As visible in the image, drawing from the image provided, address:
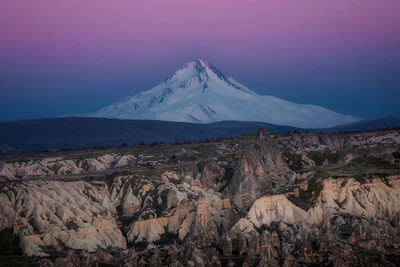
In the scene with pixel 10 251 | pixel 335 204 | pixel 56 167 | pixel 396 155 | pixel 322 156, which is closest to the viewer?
pixel 10 251

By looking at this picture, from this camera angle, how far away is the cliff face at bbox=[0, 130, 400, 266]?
90875 mm

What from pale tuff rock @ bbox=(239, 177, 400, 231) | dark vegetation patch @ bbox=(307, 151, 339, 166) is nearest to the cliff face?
pale tuff rock @ bbox=(239, 177, 400, 231)

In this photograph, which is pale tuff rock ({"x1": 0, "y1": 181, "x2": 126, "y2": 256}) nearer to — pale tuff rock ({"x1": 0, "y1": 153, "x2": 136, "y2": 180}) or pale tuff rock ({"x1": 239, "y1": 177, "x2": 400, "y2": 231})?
pale tuff rock ({"x1": 239, "y1": 177, "x2": 400, "y2": 231})

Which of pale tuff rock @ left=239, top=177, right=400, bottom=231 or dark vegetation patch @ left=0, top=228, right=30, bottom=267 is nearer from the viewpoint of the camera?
dark vegetation patch @ left=0, top=228, right=30, bottom=267

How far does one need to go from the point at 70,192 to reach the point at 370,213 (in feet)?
160

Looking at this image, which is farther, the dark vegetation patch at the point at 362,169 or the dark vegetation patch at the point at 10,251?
the dark vegetation patch at the point at 362,169

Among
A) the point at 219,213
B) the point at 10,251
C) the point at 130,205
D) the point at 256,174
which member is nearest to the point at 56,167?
the point at 130,205

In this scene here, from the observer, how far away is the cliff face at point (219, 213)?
9088cm

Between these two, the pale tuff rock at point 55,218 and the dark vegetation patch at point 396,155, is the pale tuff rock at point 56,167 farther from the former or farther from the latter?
the dark vegetation patch at point 396,155

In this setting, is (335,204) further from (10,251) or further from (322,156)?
(10,251)

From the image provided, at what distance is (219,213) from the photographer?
114312 mm

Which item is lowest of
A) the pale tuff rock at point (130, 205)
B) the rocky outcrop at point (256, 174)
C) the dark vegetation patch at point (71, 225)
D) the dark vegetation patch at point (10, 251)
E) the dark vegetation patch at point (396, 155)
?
the dark vegetation patch at point (10, 251)

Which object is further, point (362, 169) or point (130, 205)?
point (362, 169)

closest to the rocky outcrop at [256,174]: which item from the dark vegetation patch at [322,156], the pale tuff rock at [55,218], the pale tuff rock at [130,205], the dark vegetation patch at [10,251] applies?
the dark vegetation patch at [322,156]
